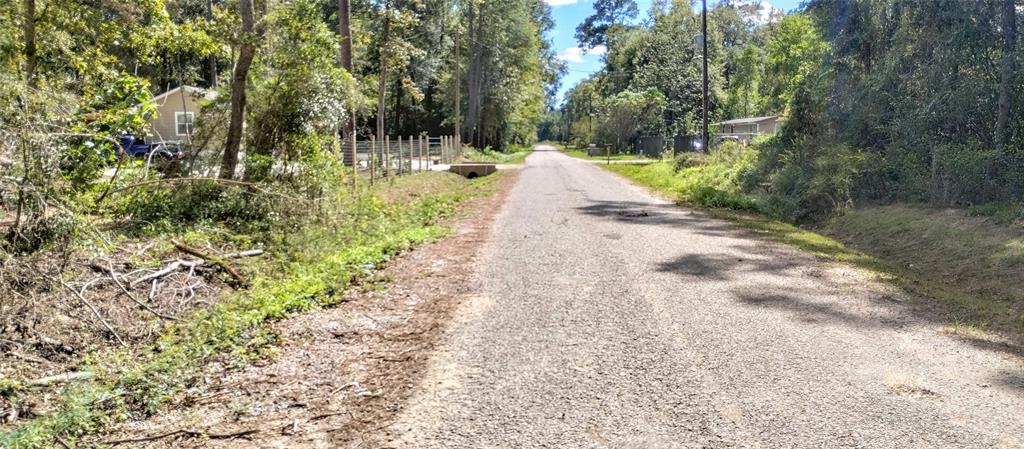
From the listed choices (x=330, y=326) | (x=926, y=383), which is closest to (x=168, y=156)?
(x=330, y=326)

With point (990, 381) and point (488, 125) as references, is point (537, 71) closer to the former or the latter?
point (488, 125)

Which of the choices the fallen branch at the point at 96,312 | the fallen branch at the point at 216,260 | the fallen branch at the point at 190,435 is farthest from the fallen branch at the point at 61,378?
the fallen branch at the point at 216,260

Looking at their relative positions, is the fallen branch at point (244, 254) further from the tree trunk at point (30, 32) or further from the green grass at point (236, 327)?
the tree trunk at point (30, 32)

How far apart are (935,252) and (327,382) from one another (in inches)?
317

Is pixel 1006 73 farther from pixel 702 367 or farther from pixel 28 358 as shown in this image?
pixel 28 358

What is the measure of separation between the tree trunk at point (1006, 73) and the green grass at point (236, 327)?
9026 millimetres

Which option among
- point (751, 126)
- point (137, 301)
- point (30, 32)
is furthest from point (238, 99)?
point (751, 126)

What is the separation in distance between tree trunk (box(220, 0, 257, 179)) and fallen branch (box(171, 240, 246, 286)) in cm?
330

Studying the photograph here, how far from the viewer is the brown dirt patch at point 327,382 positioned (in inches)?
146

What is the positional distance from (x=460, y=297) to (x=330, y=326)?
1.27 meters

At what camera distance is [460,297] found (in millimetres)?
6520

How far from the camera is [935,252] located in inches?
354

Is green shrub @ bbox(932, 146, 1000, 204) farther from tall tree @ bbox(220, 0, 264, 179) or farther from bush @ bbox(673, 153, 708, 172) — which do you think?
bush @ bbox(673, 153, 708, 172)

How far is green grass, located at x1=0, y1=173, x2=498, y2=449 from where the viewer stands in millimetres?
3961
